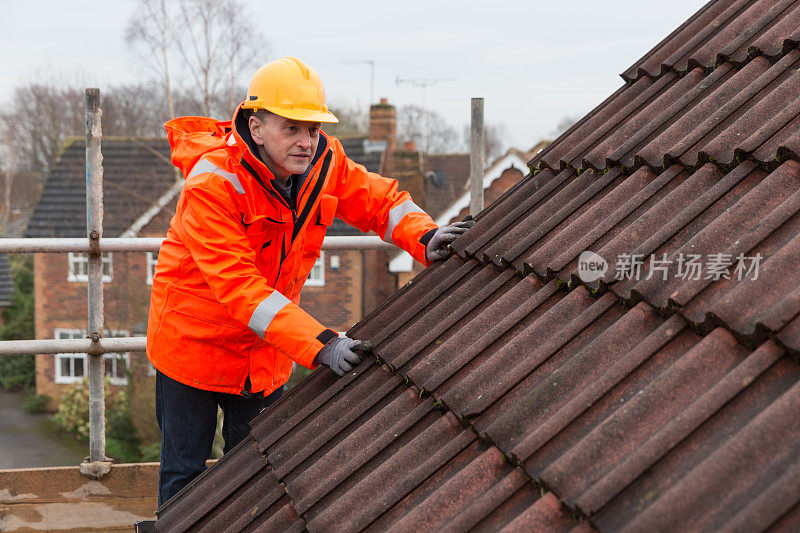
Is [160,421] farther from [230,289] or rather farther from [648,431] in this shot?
[648,431]

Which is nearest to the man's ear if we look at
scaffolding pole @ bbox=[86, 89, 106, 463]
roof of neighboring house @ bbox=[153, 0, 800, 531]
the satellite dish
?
roof of neighboring house @ bbox=[153, 0, 800, 531]

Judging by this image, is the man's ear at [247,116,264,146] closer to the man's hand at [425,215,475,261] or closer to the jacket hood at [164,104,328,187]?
the jacket hood at [164,104,328,187]

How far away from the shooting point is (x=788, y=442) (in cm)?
133

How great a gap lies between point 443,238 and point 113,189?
65.5 feet

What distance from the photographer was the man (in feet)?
9.57

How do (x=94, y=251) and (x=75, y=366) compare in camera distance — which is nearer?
(x=94, y=251)

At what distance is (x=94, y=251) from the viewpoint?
4.64 m

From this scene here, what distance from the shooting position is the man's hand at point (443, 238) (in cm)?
310

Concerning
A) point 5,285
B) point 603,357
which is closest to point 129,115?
point 5,285

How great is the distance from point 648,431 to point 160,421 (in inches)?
109

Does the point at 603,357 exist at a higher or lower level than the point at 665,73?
lower

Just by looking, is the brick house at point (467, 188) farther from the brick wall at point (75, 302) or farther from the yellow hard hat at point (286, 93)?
the yellow hard hat at point (286, 93)

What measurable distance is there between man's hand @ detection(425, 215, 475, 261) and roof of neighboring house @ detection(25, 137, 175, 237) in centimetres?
1806

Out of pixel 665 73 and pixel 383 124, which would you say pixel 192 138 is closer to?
pixel 665 73
